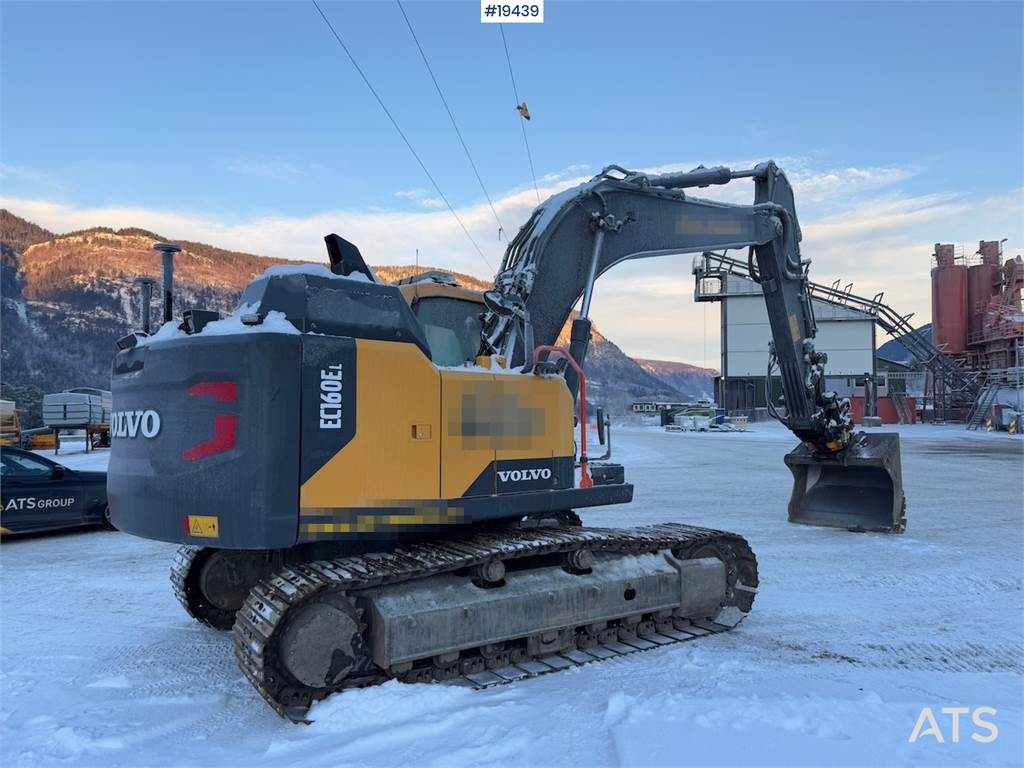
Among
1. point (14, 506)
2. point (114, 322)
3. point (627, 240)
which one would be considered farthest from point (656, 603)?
point (114, 322)

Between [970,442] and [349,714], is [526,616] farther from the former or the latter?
[970,442]

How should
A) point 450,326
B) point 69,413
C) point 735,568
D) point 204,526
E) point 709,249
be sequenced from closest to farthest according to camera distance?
point 204,526 → point 450,326 → point 735,568 → point 709,249 → point 69,413

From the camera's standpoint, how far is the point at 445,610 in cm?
452

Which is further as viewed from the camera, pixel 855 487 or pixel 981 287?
pixel 981 287

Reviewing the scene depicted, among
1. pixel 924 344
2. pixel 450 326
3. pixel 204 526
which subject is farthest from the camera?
pixel 924 344

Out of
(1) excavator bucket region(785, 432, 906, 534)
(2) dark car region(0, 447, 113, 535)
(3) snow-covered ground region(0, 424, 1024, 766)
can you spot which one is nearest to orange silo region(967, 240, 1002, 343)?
(1) excavator bucket region(785, 432, 906, 534)

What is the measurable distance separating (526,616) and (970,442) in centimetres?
3024

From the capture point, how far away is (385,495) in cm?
441

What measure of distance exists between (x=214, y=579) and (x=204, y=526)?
6.22 ft

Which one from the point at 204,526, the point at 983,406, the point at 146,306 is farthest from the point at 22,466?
the point at 983,406

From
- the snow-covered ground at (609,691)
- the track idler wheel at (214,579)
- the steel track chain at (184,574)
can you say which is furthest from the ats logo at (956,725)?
the steel track chain at (184,574)

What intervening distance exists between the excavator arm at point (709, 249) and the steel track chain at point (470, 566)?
134 centimetres

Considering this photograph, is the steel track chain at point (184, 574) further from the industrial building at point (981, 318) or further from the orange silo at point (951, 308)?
the orange silo at point (951, 308)

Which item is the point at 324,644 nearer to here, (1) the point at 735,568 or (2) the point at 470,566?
(2) the point at 470,566
